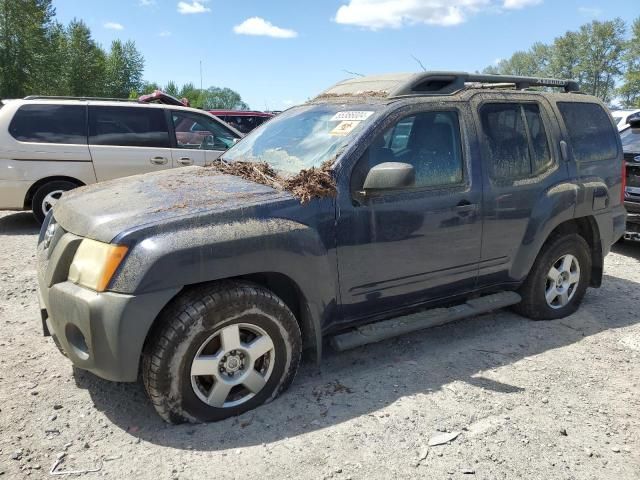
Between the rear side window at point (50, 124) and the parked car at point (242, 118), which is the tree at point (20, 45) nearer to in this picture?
the parked car at point (242, 118)

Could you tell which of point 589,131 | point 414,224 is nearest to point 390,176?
point 414,224

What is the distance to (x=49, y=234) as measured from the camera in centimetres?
323

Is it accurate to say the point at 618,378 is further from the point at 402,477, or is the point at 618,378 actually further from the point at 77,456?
the point at 77,456

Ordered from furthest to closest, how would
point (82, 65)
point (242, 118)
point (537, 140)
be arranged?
point (82, 65), point (242, 118), point (537, 140)

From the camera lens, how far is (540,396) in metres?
3.23

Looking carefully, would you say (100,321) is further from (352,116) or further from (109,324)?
(352,116)

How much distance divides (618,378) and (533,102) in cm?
216

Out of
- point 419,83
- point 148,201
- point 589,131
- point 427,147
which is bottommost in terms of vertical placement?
point 148,201

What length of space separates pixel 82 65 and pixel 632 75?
202ft

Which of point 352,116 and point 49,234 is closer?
point 49,234

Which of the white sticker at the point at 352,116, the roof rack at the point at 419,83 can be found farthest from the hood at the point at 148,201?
the roof rack at the point at 419,83

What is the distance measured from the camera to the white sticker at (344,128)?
3350mm

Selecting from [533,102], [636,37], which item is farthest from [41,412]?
[636,37]

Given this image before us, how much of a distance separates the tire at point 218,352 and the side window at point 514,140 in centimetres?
200
